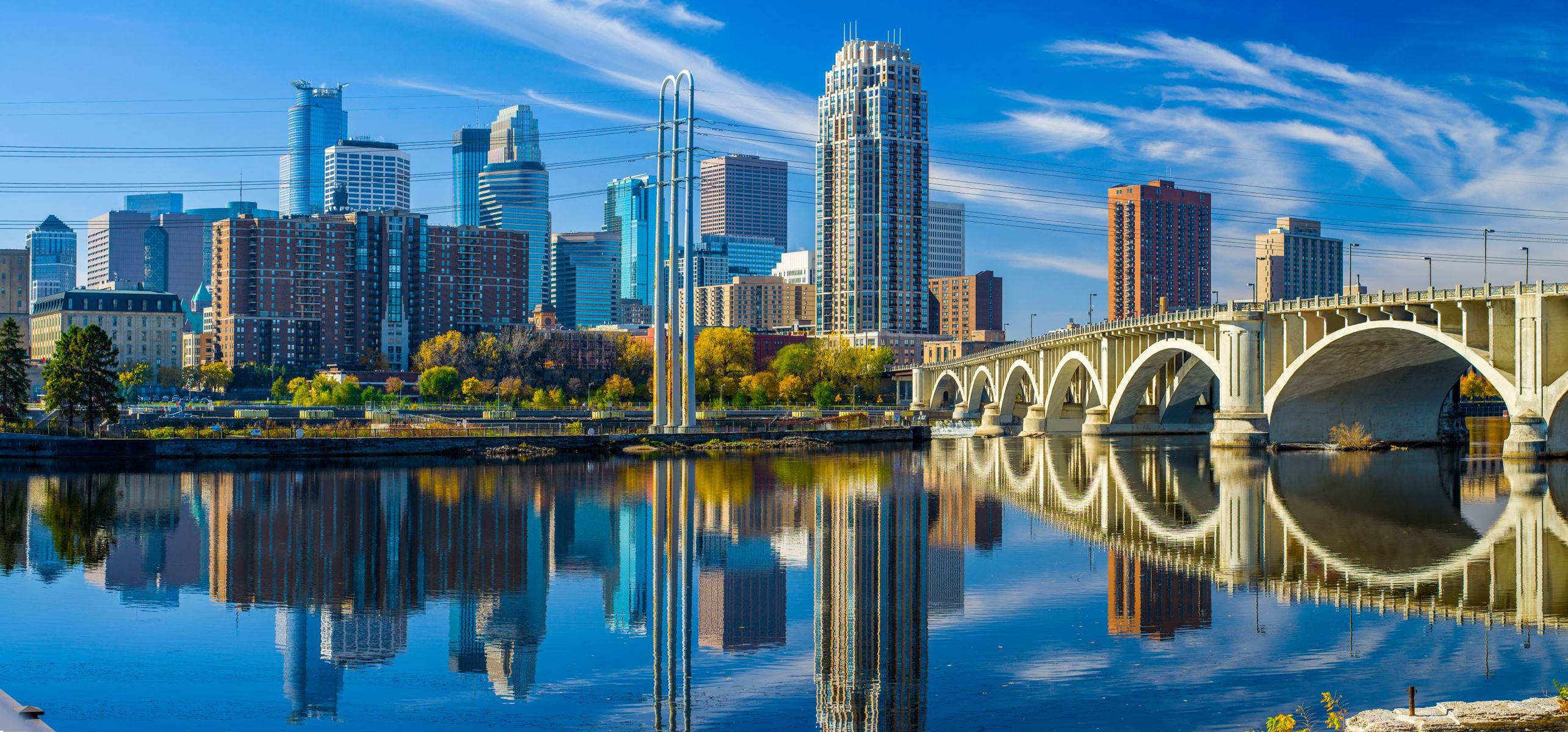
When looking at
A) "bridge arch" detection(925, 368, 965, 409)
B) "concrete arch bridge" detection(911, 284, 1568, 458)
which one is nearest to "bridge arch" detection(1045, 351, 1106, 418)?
"concrete arch bridge" detection(911, 284, 1568, 458)

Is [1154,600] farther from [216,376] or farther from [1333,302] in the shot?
[216,376]

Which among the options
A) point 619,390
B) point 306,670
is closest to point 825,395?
point 619,390

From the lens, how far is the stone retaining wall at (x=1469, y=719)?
1498 cm

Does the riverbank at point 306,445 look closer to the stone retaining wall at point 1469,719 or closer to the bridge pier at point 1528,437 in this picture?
the bridge pier at point 1528,437

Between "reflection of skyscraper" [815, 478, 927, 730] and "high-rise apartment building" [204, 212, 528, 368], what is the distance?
484 feet

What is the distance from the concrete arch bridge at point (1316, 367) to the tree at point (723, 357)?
32076 mm

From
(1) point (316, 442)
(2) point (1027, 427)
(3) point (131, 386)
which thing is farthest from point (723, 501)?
(3) point (131, 386)

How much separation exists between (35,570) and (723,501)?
70.2ft

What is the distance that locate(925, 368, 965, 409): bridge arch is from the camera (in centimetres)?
14375

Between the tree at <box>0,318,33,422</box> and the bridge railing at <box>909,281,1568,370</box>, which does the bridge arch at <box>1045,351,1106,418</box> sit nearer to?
the bridge railing at <box>909,281,1568,370</box>

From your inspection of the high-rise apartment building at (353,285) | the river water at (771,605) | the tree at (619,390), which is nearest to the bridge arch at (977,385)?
the tree at (619,390)

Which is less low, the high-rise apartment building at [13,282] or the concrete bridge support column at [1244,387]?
the high-rise apartment building at [13,282]

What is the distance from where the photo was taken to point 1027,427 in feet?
341

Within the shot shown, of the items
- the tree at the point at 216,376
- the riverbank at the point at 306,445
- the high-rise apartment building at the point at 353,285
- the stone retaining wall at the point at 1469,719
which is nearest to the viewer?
the stone retaining wall at the point at 1469,719
